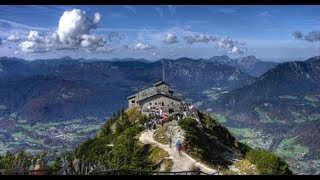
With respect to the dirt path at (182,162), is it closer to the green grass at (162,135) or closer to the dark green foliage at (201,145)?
the green grass at (162,135)

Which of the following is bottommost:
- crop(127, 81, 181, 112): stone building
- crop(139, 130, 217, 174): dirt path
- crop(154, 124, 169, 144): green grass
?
crop(139, 130, 217, 174): dirt path

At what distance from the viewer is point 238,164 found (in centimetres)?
5103

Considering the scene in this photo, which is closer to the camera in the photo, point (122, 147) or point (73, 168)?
point (73, 168)

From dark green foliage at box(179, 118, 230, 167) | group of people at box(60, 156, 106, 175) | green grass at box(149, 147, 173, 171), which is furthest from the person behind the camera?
dark green foliage at box(179, 118, 230, 167)

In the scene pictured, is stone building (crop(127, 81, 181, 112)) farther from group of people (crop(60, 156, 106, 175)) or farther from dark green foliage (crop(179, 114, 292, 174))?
group of people (crop(60, 156, 106, 175))

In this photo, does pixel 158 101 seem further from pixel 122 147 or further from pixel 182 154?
pixel 182 154

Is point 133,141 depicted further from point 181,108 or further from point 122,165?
point 181,108

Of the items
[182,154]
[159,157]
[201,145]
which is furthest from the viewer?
[201,145]

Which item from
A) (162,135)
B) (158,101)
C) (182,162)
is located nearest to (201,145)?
(162,135)

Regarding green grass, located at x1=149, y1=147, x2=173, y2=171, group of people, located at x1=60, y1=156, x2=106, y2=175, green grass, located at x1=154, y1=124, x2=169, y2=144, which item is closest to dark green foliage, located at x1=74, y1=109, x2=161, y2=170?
green grass, located at x1=149, y1=147, x2=173, y2=171

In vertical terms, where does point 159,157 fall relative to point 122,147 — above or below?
below

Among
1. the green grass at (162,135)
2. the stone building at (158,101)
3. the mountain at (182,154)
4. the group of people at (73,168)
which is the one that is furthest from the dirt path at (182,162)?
the stone building at (158,101)
